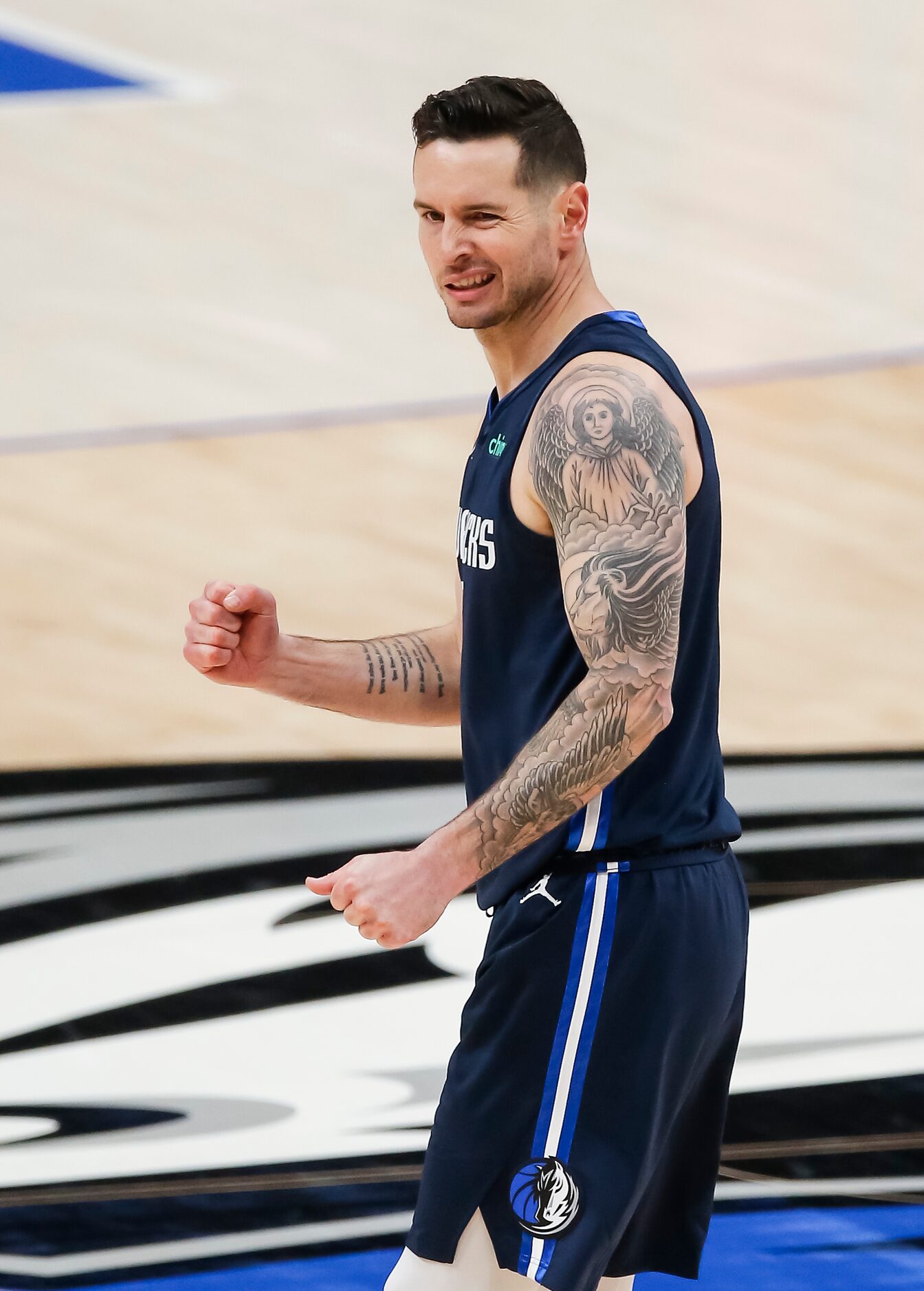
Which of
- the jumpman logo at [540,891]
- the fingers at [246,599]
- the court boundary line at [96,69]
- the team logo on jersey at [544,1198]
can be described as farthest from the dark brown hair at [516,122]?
the court boundary line at [96,69]

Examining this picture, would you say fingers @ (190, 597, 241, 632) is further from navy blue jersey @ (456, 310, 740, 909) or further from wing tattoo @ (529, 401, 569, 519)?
wing tattoo @ (529, 401, 569, 519)

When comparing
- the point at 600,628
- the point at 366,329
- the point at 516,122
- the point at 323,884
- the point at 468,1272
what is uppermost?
the point at 366,329

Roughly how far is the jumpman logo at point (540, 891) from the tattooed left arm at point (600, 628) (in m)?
0.16

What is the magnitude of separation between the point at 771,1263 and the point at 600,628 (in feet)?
4.59

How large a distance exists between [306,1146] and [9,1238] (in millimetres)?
486

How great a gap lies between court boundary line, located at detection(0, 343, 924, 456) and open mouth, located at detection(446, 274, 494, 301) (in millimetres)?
4231

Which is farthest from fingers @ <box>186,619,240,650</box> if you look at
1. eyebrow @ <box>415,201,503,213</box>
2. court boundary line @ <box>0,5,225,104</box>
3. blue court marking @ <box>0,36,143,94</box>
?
blue court marking @ <box>0,36,143,94</box>

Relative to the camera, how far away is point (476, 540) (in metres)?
1.69

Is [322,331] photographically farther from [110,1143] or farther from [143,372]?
[110,1143]

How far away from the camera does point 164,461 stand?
568 cm

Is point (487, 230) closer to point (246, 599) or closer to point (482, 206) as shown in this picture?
point (482, 206)

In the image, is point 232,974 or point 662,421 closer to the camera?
point 662,421

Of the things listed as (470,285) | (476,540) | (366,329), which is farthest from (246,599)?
(366,329)

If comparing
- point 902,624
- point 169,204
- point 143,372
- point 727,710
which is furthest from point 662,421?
point 169,204
